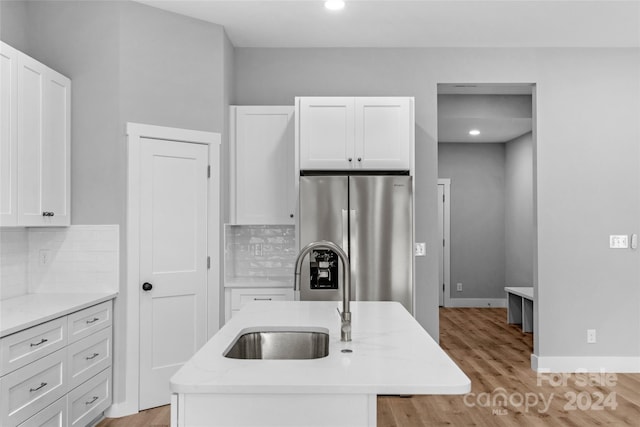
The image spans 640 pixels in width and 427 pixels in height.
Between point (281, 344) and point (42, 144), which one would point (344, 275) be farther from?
point (42, 144)

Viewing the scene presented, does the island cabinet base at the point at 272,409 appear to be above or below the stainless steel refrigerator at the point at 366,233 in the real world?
below

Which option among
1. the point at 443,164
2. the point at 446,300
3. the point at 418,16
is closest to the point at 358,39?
the point at 418,16

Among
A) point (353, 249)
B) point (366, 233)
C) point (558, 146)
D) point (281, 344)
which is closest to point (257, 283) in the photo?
point (353, 249)

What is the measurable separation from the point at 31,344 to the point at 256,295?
1.77m

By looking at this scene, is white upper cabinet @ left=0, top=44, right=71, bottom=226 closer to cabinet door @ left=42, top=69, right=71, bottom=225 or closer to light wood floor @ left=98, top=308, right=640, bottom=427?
cabinet door @ left=42, top=69, right=71, bottom=225

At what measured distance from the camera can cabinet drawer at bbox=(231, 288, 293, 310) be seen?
3.79m

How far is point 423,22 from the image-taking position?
3.67 metres

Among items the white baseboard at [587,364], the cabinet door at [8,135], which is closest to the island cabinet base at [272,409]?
the cabinet door at [8,135]

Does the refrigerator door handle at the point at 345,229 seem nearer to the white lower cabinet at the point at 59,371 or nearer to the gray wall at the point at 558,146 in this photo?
the gray wall at the point at 558,146

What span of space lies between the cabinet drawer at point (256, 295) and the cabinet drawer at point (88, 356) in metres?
0.98

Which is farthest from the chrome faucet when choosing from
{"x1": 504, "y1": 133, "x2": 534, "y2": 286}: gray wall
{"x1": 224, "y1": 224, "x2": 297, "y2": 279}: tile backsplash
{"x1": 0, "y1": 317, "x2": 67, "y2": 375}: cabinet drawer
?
{"x1": 504, "y1": 133, "x2": 534, "y2": 286}: gray wall

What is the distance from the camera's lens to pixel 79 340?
2.71 meters

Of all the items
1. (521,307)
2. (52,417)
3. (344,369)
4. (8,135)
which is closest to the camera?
(344,369)

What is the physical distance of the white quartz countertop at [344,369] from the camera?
4.16 feet
